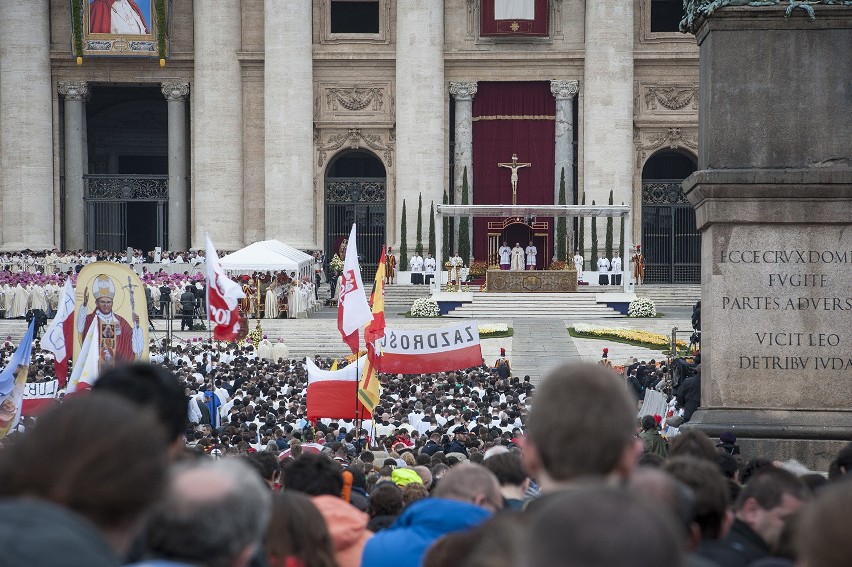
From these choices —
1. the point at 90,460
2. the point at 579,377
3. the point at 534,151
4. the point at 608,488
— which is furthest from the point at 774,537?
the point at 534,151

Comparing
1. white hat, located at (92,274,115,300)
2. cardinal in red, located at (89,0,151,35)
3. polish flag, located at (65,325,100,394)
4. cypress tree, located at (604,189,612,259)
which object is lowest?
polish flag, located at (65,325,100,394)

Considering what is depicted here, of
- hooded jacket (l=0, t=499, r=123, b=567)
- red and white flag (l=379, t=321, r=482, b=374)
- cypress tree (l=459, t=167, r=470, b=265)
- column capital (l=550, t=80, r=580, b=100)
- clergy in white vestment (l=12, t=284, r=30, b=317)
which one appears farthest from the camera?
column capital (l=550, t=80, r=580, b=100)

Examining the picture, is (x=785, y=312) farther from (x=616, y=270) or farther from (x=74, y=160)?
(x=74, y=160)

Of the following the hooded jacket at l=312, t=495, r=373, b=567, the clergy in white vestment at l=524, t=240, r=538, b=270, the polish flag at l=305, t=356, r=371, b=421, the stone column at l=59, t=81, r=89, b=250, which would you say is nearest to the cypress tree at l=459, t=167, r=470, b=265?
the clergy in white vestment at l=524, t=240, r=538, b=270

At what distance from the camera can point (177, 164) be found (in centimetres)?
5347

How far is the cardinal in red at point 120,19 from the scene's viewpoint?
51.9m

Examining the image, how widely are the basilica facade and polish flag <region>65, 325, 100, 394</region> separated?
3695cm

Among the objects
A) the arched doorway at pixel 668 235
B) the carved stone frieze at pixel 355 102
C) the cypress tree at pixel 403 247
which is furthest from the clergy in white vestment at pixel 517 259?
the carved stone frieze at pixel 355 102

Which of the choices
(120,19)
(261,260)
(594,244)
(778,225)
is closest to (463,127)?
(594,244)

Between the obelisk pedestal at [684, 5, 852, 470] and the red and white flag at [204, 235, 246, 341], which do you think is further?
the red and white flag at [204, 235, 246, 341]

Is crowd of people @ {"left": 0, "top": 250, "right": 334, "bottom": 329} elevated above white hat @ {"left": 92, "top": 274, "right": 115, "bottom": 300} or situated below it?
below

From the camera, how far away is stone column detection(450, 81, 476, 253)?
52875 millimetres

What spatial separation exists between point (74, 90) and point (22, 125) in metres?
2.67

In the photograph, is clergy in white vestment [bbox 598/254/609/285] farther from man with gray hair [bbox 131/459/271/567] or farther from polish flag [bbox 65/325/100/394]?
man with gray hair [bbox 131/459/271/567]
